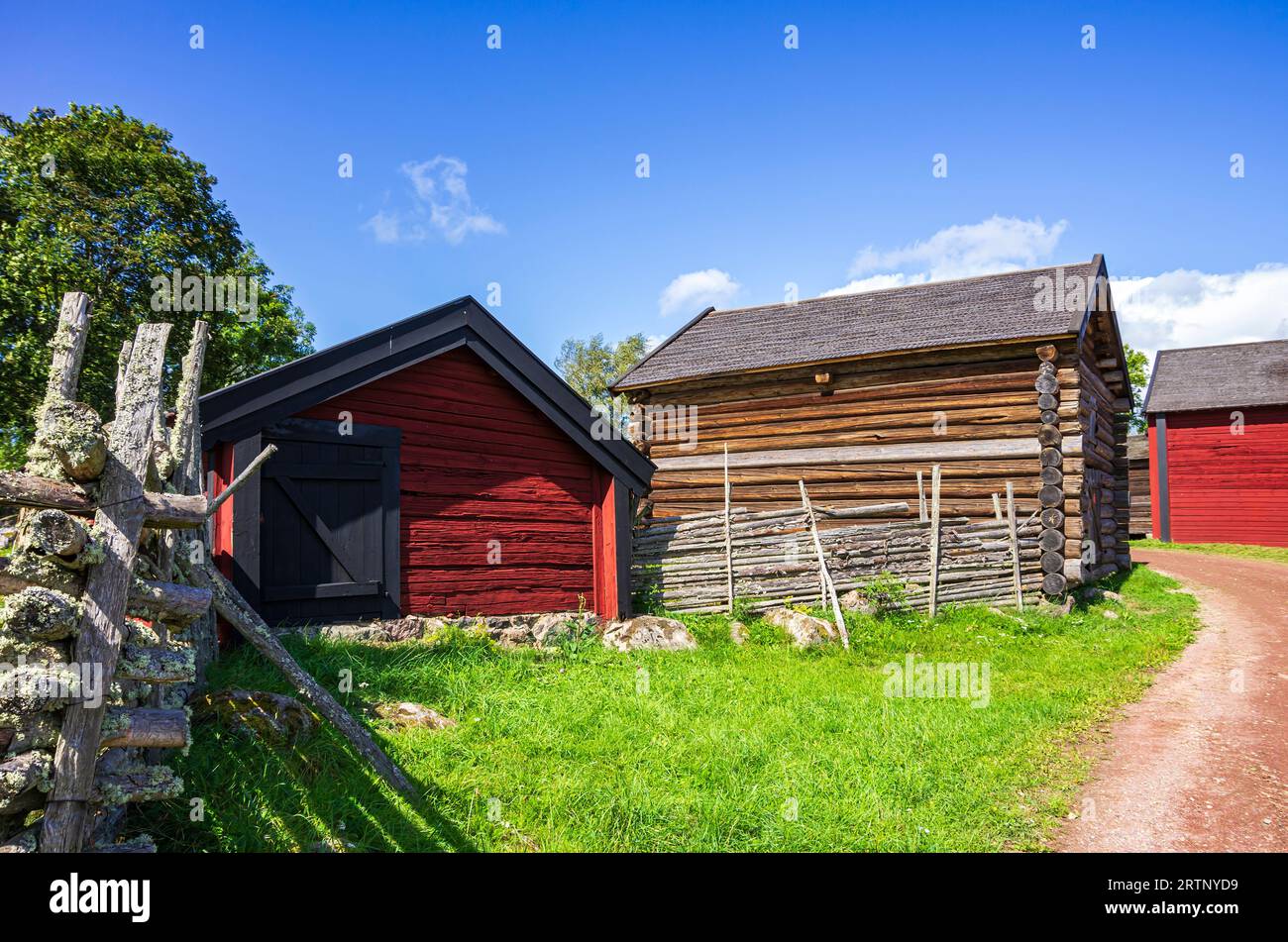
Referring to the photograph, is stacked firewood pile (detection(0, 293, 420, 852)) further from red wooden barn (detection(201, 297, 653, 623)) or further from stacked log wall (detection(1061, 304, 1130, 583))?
stacked log wall (detection(1061, 304, 1130, 583))

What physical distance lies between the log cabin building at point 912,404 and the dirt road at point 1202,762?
3408 millimetres

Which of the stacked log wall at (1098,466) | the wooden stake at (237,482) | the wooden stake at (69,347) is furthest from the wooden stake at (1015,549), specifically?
the wooden stake at (69,347)

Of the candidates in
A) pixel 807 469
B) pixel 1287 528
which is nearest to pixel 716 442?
pixel 807 469

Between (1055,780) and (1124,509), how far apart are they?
17.3 meters

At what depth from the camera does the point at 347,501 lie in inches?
331

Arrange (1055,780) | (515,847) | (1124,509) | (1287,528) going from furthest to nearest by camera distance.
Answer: (1287,528)
(1124,509)
(1055,780)
(515,847)

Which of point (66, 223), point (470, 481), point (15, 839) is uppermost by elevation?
point (66, 223)

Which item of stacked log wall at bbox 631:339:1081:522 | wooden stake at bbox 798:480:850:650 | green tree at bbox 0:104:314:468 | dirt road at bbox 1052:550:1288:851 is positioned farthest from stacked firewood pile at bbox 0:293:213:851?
green tree at bbox 0:104:314:468

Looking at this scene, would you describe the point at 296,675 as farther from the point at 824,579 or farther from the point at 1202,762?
the point at 824,579

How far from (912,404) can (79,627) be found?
46.1 ft

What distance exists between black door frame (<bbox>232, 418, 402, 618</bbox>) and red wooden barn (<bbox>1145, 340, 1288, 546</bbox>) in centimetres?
→ 2703
